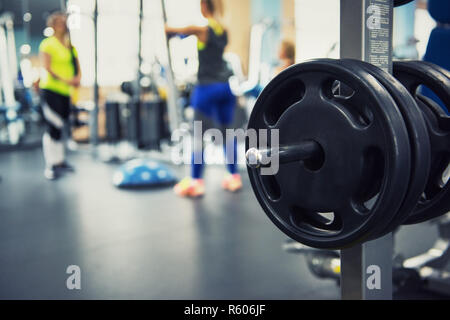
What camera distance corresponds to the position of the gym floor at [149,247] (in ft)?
5.75

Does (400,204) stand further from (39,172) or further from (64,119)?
(39,172)

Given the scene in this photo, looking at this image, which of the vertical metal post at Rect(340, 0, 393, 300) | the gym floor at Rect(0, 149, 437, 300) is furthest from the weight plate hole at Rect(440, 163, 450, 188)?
the gym floor at Rect(0, 149, 437, 300)

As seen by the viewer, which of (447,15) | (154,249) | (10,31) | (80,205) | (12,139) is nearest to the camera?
(447,15)

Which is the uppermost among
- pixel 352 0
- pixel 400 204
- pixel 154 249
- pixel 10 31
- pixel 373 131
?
pixel 10 31

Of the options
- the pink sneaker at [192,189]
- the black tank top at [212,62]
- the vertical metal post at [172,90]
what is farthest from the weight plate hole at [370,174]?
the vertical metal post at [172,90]

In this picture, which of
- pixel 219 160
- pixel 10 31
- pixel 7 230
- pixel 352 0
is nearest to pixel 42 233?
pixel 7 230

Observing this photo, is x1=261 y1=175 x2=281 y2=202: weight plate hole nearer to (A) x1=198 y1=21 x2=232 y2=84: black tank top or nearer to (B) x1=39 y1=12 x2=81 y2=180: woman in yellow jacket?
(A) x1=198 y1=21 x2=232 y2=84: black tank top

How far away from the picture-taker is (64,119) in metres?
4.01

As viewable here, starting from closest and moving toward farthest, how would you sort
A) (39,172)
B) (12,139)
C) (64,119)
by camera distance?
1. (64,119)
2. (39,172)
3. (12,139)

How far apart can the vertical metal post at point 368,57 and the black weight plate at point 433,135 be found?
0.06 metres

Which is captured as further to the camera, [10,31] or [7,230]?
[10,31]

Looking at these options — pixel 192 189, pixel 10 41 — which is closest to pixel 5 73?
pixel 10 41

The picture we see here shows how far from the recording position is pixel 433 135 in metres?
0.94

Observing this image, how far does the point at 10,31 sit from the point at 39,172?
3.83 meters
